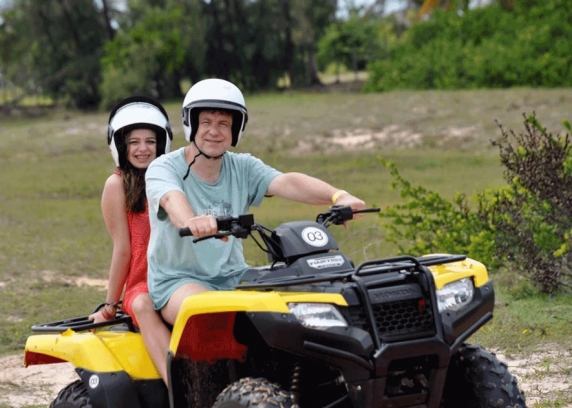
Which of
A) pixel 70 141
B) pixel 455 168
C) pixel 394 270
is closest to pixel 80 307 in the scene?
pixel 394 270

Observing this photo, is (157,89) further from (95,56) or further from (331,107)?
(331,107)

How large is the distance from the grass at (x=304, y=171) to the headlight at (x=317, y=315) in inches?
141

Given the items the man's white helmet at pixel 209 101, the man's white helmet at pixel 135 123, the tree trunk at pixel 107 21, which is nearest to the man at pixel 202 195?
the man's white helmet at pixel 209 101

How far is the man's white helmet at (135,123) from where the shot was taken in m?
5.79

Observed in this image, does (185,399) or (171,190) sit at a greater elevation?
(171,190)

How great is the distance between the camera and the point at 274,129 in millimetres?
28188

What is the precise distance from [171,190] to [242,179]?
0.52 m

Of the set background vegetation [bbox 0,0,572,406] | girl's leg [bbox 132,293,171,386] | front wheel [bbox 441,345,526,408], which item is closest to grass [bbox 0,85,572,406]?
background vegetation [bbox 0,0,572,406]

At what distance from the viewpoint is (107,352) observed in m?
4.98

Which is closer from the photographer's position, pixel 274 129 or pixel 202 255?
pixel 202 255

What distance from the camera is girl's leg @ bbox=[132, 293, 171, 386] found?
4.79 m

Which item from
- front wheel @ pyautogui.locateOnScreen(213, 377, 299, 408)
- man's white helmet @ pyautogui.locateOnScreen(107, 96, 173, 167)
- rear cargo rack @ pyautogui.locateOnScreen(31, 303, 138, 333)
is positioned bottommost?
front wheel @ pyautogui.locateOnScreen(213, 377, 299, 408)

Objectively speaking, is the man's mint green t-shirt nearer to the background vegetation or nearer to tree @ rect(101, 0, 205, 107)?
the background vegetation

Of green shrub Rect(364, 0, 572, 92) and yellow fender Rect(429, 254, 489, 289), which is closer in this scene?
yellow fender Rect(429, 254, 489, 289)
